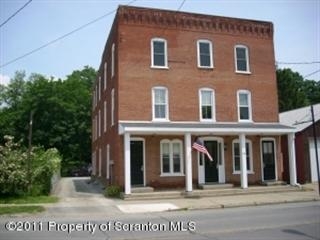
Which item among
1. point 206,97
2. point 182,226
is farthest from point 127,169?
point 182,226

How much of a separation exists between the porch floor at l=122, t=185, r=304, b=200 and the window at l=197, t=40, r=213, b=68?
25.4ft

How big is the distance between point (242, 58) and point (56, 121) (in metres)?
33.0

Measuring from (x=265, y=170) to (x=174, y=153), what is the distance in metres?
6.32

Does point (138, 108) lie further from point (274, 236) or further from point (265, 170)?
point (274, 236)

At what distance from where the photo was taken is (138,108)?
2377 centimetres

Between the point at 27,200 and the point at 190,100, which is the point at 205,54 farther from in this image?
the point at 27,200

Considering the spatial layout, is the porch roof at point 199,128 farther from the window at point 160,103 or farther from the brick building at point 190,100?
the window at point 160,103

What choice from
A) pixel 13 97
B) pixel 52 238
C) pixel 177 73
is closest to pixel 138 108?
pixel 177 73

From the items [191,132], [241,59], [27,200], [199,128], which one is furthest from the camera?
[241,59]

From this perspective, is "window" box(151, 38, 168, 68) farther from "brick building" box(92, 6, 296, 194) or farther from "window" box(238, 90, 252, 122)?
"window" box(238, 90, 252, 122)

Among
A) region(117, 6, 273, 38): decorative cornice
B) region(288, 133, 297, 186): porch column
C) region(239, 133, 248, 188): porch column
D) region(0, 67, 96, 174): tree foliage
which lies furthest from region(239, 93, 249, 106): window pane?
region(0, 67, 96, 174): tree foliage

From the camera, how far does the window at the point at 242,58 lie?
87.9 ft

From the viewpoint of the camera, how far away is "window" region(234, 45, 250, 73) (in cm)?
2680

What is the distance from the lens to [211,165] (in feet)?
81.7
